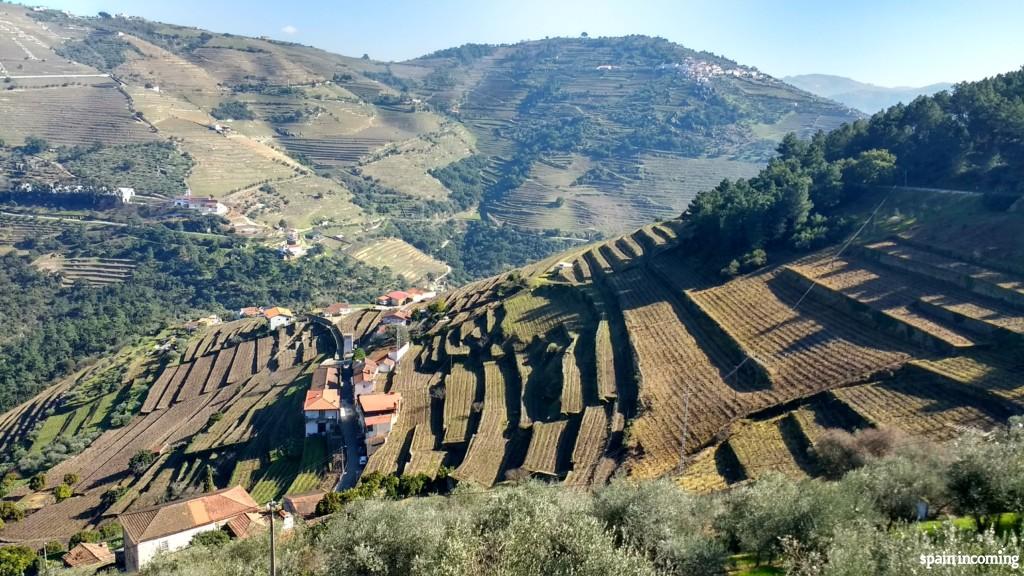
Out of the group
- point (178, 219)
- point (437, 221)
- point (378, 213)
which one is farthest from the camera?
point (437, 221)

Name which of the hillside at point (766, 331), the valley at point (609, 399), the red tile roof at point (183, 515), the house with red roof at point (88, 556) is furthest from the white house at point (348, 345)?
the house with red roof at point (88, 556)

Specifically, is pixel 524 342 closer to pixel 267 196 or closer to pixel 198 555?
pixel 198 555

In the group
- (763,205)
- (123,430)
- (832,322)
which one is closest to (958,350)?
(832,322)

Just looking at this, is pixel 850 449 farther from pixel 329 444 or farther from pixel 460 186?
pixel 460 186

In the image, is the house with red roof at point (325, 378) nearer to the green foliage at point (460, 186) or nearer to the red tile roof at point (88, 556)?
the red tile roof at point (88, 556)

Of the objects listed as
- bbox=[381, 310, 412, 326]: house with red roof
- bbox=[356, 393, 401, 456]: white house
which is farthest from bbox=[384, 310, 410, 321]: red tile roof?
bbox=[356, 393, 401, 456]: white house

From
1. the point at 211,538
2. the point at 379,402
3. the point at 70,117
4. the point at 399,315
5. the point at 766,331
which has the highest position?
the point at 70,117

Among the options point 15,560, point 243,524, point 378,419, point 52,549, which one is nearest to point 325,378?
point 378,419
